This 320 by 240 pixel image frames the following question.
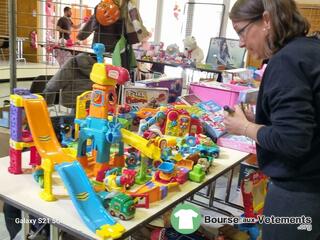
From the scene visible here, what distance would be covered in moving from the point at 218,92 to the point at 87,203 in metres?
1.35

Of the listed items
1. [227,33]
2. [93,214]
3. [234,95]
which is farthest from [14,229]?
[227,33]

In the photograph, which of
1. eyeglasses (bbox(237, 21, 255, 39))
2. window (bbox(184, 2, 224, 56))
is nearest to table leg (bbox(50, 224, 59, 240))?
eyeglasses (bbox(237, 21, 255, 39))

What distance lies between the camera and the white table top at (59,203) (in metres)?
0.95

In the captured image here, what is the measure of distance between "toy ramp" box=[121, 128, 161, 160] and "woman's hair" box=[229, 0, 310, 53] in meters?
0.49

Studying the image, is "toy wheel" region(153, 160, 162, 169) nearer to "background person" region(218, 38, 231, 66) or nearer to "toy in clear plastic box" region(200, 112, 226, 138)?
"toy in clear plastic box" region(200, 112, 226, 138)

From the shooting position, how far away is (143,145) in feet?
3.87

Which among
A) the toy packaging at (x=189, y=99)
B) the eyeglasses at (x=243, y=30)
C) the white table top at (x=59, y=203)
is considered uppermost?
the eyeglasses at (x=243, y=30)

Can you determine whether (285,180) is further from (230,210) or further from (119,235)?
(230,210)

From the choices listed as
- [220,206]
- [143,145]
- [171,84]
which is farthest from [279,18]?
[220,206]

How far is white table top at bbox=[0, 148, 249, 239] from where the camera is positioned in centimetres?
95

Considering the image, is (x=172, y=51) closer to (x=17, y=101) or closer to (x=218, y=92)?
(x=218, y=92)

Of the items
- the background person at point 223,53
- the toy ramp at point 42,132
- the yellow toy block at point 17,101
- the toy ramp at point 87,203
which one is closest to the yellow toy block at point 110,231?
the toy ramp at point 87,203

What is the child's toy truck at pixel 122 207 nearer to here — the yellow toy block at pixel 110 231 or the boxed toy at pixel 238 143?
the yellow toy block at pixel 110 231

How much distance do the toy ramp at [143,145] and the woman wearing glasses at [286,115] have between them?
0.90 feet
